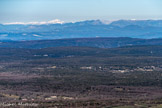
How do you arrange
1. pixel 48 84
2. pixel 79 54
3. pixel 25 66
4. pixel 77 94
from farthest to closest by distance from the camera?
pixel 79 54
pixel 25 66
pixel 48 84
pixel 77 94

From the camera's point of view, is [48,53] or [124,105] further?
[48,53]

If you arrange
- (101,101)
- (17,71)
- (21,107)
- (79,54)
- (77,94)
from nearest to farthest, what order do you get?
(21,107) → (101,101) → (77,94) → (17,71) → (79,54)

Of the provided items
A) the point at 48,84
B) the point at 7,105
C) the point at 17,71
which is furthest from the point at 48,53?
the point at 7,105

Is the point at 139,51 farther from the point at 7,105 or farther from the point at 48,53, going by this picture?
the point at 7,105

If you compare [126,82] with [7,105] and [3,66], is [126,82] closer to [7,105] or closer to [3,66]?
[7,105]

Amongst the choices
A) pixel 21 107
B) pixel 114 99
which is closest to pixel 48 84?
pixel 114 99

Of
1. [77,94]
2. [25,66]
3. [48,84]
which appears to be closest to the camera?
[77,94]
